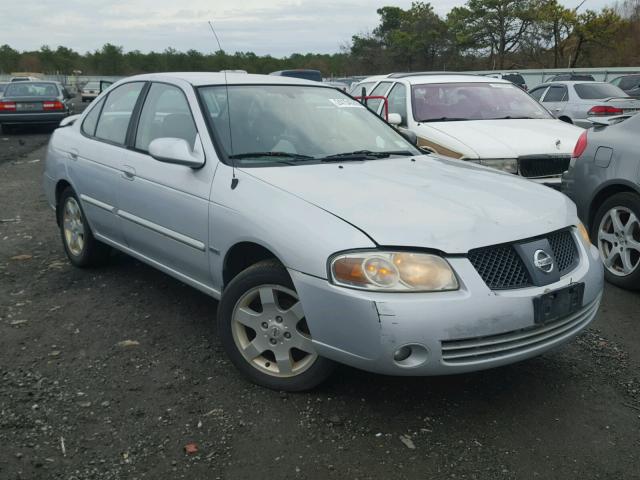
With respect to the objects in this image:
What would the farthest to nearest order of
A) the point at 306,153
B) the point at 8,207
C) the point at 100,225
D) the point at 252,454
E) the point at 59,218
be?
the point at 8,207 → the point at 59,218 → the point at 100,225 → the point at 306,153 → the point at 252,454

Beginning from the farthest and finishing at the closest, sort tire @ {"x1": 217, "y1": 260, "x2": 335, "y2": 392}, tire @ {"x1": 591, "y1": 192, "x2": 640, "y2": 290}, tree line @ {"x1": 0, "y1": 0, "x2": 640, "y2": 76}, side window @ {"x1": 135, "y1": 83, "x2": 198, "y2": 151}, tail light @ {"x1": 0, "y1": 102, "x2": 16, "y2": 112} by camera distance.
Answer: tree line @ {"x1": 0, "y1": 0, "x2": 640, "y2": 76}, tail light @ {"x1": 0, "y1": 102, "x2": 16, "y2": 112}, tire @ {"x1": 591, "y1": 192, "x2": 640, "y2": 290}, side window @ {"x1": 135, "y1": 83, "x2": 198, "y2": 151}, tire @ {"x1": 217, "y1": 260, "x2": 335, "y2": 392}

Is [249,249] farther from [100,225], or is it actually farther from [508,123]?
[508,123]

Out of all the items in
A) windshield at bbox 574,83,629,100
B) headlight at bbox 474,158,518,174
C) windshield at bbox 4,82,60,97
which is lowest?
headlight at bbox 474,158,518,174

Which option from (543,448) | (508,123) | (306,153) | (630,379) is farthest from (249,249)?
(508,123)

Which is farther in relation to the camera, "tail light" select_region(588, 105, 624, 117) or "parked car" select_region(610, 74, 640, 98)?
"parked car" select_region(610, 74, 640, 98)

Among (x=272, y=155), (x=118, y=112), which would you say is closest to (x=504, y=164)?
(x=272, y=155)

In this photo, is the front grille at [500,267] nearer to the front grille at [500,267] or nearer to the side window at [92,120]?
the front grille at [500,267]

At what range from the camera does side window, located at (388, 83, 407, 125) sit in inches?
312

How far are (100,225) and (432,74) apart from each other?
5453 mm

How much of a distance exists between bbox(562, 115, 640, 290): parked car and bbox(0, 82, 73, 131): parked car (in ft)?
54.9

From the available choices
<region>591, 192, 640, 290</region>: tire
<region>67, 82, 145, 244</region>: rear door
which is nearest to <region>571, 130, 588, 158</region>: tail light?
<region>591, 192, 640, 290</region>: tire

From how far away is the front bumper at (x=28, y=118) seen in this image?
59.5ft

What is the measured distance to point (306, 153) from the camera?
3.92 meters

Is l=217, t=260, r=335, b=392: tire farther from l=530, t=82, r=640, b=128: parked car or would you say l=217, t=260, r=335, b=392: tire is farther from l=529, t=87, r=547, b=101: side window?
l=529, t=87, r=547, b=101: side window
